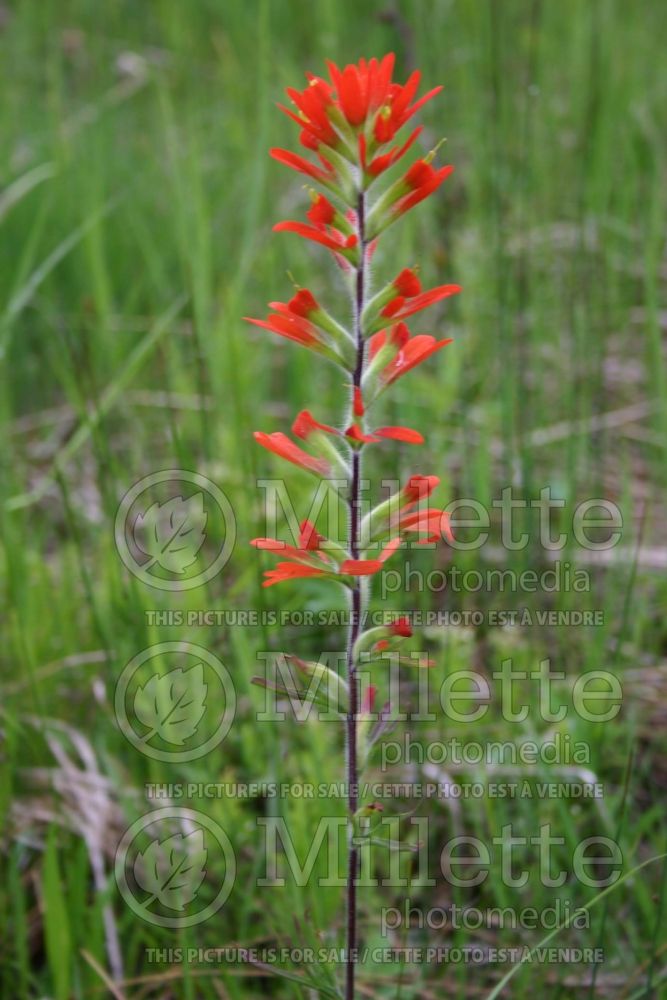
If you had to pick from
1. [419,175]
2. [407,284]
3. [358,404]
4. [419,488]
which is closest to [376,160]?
[419,175]

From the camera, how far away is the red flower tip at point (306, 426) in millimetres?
1282

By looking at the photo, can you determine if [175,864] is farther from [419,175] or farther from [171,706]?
[419,175]

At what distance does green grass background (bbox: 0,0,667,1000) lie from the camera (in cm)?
203

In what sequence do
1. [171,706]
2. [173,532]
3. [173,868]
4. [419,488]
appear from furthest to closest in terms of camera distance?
[173,532], [171,706], [173,868], [419,488]

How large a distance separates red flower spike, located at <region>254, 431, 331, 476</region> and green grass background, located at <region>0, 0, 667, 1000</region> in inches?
22.3

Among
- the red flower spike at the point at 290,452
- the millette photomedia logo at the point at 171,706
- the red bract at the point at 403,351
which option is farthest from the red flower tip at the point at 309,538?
the millette photomedia logo at the point at 171,706

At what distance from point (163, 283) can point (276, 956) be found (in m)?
2.77

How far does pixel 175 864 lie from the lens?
82.7 inches

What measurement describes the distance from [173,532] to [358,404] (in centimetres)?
174

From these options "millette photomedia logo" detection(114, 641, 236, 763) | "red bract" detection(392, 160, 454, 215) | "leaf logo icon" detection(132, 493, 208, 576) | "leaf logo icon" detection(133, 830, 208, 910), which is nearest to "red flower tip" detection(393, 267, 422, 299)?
"red bract" detection(392, 160, 454, 215)

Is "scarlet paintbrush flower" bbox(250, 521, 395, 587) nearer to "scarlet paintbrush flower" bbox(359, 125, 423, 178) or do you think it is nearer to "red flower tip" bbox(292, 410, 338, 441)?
"red flower tip" bbox(292, 410, 338, 441)

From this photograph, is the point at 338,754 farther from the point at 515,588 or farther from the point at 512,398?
the point at 512,398

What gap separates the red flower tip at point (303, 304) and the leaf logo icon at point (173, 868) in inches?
51.9

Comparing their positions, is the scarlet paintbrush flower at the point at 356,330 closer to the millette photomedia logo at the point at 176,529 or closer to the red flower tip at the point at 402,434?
the red flower tip at the point at 402,434
